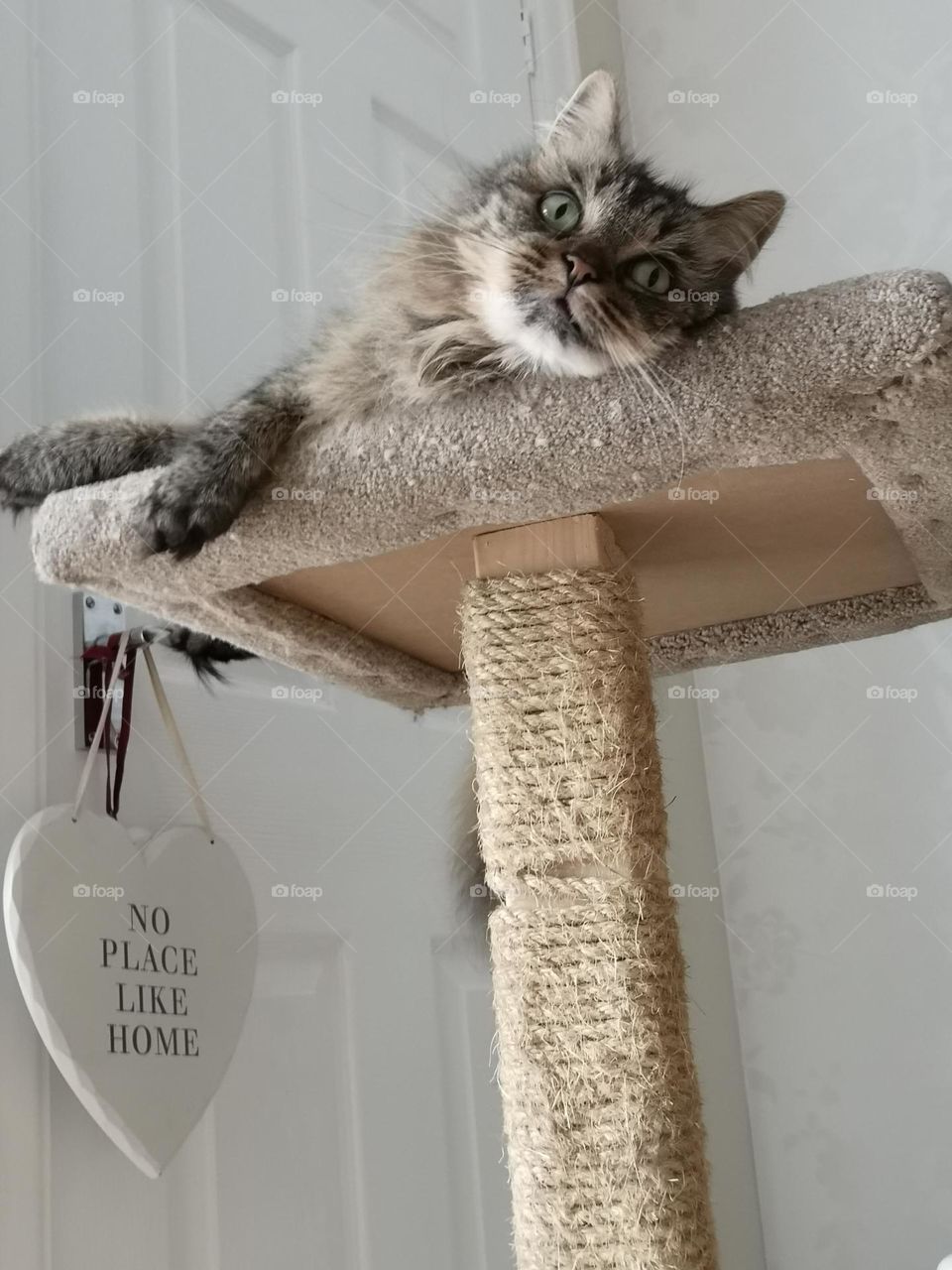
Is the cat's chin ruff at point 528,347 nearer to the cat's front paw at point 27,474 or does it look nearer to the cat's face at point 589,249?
the cat's face at point 589,249

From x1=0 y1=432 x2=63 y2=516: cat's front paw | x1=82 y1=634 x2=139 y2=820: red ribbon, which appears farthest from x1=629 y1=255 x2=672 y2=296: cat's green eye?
x1=82 y1=634 x2=139 y2=820: red ribbon

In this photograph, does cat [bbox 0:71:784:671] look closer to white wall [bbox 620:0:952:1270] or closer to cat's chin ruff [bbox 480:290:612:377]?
cat's chin ruff [bbox 480:290:612:377]

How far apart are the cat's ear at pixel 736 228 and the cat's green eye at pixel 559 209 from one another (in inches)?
4.5

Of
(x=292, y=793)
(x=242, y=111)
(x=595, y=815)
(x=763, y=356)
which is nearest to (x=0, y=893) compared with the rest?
(x=292, y=793)

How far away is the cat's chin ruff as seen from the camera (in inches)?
33.7

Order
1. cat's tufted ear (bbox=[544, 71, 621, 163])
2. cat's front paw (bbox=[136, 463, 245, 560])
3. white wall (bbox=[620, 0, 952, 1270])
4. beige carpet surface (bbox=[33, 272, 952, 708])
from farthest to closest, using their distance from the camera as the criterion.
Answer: white wall (bbox=[620, 0, 952, 1270]), cat's tufted ear (bbox=[544, 71, 621, 163]), cat's front paw (bbox=[136, 463, 245, 560]), beige carpet surface (bbox=[33, 272, 952, 708])

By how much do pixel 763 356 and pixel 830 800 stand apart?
141 centimetres

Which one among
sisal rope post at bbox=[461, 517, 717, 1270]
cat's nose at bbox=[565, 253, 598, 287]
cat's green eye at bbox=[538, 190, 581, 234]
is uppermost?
cat's green eye at bbox=[538, 190, 581, 234]

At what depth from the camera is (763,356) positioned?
0.77 meters

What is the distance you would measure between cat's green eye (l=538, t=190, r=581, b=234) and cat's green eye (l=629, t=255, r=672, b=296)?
61mm

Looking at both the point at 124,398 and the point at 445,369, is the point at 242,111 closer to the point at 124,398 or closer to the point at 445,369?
the point at 124,398

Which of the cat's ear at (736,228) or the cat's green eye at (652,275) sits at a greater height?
the cat's ear at (736,228)

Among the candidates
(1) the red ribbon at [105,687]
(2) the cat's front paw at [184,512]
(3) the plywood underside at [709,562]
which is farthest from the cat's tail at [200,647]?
(2) the cat's front paw at [184,512]

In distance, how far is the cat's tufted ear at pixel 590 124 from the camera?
3.27 feet
